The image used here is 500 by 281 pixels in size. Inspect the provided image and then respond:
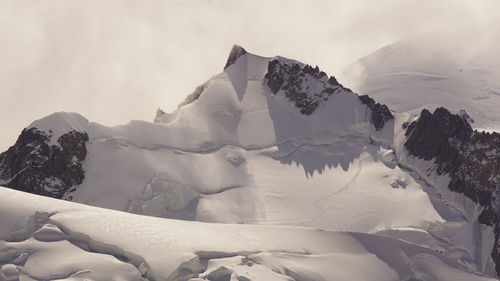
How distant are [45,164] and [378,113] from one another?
49.8 m

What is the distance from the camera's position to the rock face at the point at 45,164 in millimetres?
115250

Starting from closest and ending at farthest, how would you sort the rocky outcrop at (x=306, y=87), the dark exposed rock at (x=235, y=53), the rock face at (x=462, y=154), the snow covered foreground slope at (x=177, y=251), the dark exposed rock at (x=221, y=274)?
the snow covered foreground slope at (x=177, y=251) < the dark exposed rock at (x=221, y=274) < the rock face at (x=462, y=154) < the rocky outcrop at (x=306, y=87) < the dark exposed rock at (x=235, y=53)

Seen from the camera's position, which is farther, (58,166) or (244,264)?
(58,166)

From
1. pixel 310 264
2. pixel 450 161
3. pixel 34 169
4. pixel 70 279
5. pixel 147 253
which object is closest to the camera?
pixel 70 279

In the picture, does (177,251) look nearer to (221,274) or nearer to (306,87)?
(221,274)

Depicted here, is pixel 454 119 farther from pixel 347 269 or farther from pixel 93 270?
pixel 93 270

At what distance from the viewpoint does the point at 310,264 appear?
253 ft

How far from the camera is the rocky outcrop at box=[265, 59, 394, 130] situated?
135250 millimetres

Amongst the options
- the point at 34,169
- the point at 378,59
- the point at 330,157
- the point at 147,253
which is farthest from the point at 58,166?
the point at 378,59

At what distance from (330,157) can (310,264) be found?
50.7 meters

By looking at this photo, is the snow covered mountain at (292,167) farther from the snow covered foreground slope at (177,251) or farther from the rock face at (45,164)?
the snow covered foreground slope at (177,251)

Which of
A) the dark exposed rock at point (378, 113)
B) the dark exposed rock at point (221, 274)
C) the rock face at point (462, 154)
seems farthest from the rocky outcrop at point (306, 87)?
the dark exposed rock at point (221, 274)

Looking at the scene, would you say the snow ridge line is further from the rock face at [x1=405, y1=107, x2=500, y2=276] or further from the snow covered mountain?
the rock face at [x1=405, y1=107, x2=500, y2=276]

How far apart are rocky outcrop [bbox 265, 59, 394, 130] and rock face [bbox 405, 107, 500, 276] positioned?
5624mm
